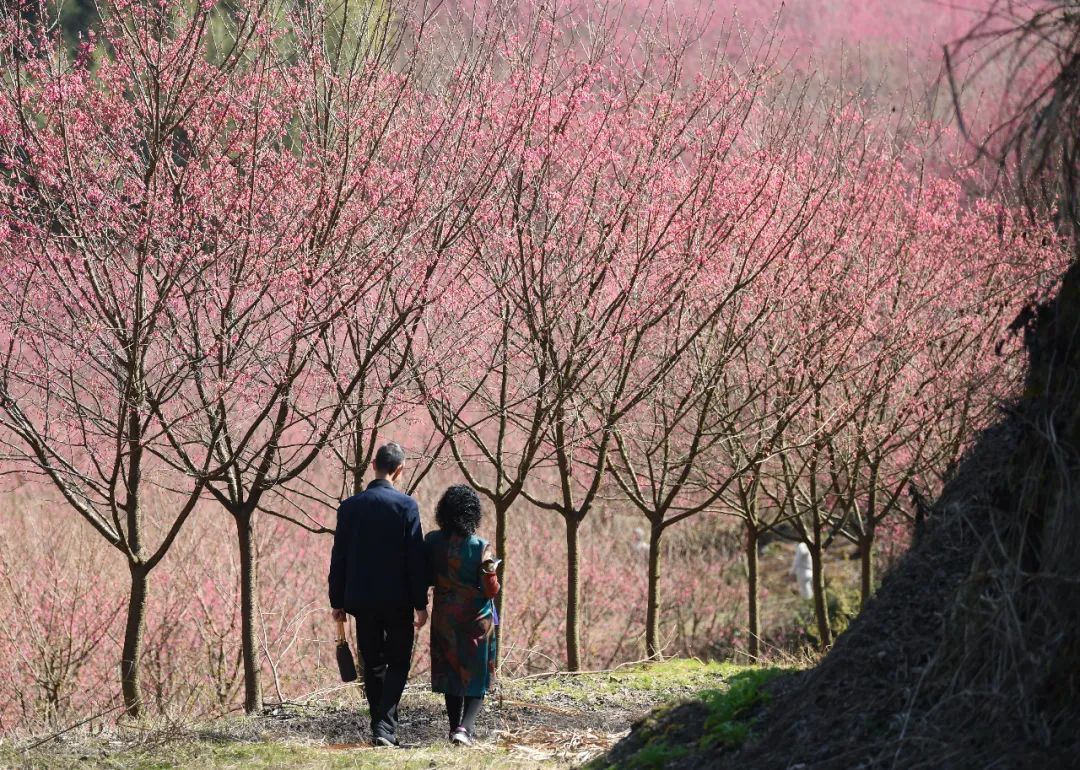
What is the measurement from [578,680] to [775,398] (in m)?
3.84

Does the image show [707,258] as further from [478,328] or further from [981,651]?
[981,651]

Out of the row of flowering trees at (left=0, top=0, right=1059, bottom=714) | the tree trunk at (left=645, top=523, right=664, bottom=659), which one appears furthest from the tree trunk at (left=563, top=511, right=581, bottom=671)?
the tree trunk at (left=645, top=523, right=664, bottom=659)

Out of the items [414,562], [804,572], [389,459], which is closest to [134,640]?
[414,562]

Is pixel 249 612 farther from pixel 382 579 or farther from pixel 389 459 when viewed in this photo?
pixel 389 459

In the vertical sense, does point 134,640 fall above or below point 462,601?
below

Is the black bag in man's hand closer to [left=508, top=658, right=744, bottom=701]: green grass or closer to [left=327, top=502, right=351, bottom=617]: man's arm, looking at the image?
[left=327, top=502, right=351, bottom=617]: man's arm

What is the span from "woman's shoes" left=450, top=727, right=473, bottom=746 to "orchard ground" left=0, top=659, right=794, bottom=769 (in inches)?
2.6

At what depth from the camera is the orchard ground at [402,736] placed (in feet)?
19.4

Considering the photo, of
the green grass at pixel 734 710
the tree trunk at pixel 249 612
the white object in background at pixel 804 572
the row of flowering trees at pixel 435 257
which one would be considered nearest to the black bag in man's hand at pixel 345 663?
the row of flowering trees at pixel 435 257

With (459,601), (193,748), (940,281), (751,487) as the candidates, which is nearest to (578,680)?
(459,601)

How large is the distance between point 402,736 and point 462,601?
0.92 meters

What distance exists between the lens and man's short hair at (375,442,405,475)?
6.30 m

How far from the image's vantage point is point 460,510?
631 centimetres

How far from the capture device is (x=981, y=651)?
13.5ft
